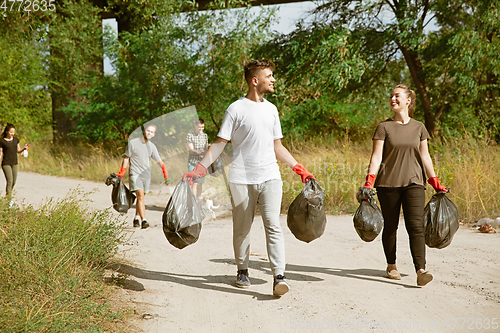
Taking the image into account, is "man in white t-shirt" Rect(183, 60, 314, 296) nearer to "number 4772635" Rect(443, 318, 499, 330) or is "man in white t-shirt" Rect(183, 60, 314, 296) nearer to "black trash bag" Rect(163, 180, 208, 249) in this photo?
"black trash bag" Rect(163, 180, 208, 249)

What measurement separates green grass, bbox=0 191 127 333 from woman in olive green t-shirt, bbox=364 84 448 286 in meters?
2.74

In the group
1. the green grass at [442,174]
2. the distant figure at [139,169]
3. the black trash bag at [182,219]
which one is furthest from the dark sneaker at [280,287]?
the green grass at [442,174]

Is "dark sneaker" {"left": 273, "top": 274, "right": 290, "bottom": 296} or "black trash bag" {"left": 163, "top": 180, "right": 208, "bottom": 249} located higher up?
"black trash bag" {"left": 163, "top": 180, "right": 208, "bottom": 249}

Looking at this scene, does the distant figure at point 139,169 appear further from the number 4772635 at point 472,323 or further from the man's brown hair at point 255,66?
the number 4772635 at point 472,323

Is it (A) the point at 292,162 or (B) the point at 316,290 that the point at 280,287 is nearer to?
(B) the point at 316,290

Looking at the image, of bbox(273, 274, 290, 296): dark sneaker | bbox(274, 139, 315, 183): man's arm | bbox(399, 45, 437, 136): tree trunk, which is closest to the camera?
bbox(273, 274, 290, 296): dark sneaker

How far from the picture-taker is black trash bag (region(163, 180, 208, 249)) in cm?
407

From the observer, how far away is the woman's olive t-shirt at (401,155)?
4.29m

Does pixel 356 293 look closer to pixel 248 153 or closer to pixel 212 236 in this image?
pixel 248 153

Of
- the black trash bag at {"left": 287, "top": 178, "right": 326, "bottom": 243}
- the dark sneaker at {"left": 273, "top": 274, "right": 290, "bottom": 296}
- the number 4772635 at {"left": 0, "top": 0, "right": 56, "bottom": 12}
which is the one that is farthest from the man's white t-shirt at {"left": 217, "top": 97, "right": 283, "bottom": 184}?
the number 4772635 at {"left": 0, "top": 0, "right": 56, "bottom": 12}

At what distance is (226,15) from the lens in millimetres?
13172

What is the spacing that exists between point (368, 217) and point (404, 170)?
57 centimetres

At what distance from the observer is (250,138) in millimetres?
4008

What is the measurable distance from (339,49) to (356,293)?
9711mm
